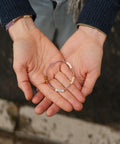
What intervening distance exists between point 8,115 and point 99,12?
1.43 meters

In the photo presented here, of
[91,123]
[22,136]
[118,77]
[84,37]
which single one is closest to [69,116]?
[91,123]

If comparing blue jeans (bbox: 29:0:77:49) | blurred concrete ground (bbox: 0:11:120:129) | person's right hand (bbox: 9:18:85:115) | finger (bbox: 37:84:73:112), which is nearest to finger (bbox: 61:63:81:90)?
person's right hand (bbox: 9:18:85:115)

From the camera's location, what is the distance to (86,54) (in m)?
1.16

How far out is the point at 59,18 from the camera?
1.35 meters

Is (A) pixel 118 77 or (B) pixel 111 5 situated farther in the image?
(A) pixel 118 77

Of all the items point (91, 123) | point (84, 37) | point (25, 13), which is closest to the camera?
point (25, 13)

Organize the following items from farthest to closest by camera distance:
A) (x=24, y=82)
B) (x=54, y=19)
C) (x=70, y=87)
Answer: (x=54, y=19), (x=70, y=87), (x=24, y=82)

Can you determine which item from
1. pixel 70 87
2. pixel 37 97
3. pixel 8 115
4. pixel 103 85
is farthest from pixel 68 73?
pixel 8 115

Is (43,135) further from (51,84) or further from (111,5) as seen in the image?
(111,5)

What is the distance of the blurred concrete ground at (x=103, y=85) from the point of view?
1.97 m

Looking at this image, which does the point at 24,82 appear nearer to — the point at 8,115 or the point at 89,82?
A: the point at 89,82

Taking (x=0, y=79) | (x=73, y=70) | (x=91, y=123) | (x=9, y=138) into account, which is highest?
(x=73, y=70)

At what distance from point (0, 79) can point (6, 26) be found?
3.36 feet

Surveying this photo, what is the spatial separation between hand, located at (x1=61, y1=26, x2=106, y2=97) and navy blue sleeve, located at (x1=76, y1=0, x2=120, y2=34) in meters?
0.08
